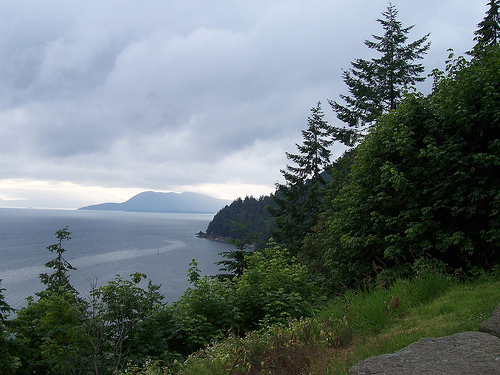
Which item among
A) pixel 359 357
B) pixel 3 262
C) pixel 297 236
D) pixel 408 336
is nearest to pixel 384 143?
pixel 408 336

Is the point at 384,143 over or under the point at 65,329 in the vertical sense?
over

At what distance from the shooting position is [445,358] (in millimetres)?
2945

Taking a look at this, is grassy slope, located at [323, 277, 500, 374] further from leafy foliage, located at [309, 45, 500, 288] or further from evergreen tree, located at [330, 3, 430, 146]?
evergreen tree, located at [330, 3, 430, 146]

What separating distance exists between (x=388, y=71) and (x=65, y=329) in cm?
2252

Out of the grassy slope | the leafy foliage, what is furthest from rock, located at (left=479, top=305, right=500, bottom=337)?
the leafy foliage

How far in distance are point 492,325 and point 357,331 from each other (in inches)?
63.4

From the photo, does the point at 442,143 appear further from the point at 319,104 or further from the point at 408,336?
the point at 319,104

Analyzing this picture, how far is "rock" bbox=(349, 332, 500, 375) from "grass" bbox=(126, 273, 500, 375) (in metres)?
0.39

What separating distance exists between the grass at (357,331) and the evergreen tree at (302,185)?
74.0 ft

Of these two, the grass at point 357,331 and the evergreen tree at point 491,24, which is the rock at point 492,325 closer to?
the grass at point 357,331

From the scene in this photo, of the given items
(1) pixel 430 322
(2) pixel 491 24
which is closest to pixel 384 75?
(2) pixel 491 24

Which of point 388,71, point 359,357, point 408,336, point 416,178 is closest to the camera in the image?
point 359,357

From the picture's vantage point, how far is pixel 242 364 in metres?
3.73

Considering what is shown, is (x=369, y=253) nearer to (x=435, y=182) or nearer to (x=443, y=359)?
(x=435, y=182)
